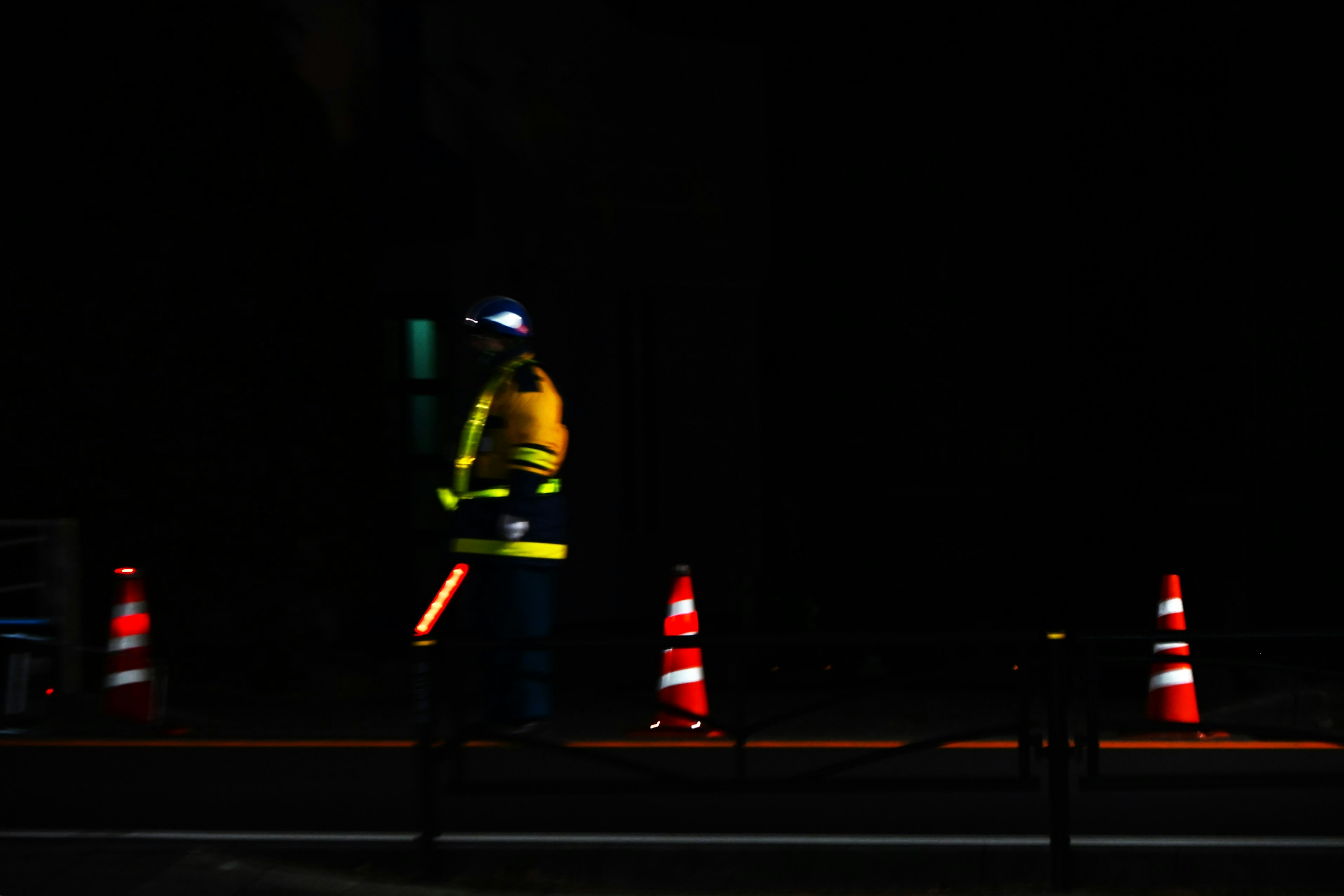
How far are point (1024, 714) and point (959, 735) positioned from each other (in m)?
0.25

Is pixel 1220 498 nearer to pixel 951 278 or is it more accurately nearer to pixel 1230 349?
pixel 1230 349

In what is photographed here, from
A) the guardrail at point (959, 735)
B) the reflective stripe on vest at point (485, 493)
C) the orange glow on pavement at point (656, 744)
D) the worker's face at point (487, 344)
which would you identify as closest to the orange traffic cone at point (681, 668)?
the orange glow on pavement at point (656, 744)

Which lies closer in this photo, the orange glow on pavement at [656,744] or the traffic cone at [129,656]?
the orange glow on pavement at [656,744]

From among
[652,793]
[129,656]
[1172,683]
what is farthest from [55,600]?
[1172,683]

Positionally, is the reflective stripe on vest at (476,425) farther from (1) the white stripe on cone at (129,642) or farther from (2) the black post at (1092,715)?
(2) the black post at (1092,715)

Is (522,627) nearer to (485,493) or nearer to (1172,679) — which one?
(485,493)

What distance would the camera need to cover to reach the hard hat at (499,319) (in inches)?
346

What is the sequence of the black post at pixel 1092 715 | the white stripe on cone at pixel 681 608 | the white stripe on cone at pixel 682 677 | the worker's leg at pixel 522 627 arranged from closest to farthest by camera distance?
the black post at pixel 1092 715, the worker's leg at pixel 522 627, the white stripe on cone at pixel 682 677, the white stripe on cone at pixel 681 608

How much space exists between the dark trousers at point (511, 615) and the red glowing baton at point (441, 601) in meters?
0.12

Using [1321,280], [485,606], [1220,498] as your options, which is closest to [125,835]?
[485,606]

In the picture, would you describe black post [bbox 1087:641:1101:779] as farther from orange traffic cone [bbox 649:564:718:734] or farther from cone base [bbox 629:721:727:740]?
cone base [bbox 629:721:727:740]

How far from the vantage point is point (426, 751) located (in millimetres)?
6590

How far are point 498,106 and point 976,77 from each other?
4454mm

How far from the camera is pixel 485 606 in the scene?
8977mm
